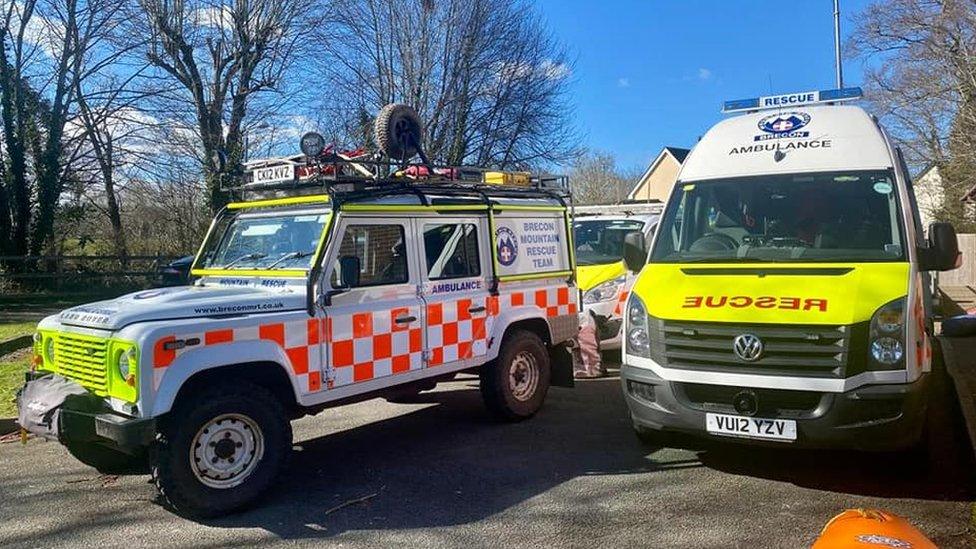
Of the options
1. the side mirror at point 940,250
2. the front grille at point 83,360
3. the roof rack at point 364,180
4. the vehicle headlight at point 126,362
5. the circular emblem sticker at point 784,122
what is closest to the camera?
the vehicle headlight at point 126,362

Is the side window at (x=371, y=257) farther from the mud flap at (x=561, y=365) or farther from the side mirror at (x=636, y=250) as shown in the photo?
the mud flap at (x=561, y=365)

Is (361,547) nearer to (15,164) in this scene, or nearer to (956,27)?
(15,164)

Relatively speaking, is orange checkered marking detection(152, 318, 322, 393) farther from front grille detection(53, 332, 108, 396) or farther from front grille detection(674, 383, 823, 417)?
front grille detection(674, 383, 823, 417)

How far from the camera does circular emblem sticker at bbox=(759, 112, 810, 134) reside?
19.7ft

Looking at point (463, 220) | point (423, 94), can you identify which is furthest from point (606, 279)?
point (423, 94)

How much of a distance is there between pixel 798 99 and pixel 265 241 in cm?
449

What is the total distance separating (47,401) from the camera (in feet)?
15.6

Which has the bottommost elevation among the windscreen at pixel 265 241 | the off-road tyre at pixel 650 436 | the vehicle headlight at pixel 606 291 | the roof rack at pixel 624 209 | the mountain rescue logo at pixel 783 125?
the off-road tyre at pixel 650 436

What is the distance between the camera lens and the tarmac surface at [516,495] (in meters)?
4.41

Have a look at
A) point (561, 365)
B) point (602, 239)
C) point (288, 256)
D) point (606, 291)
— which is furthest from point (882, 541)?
point (602, 239)

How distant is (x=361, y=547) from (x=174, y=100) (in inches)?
829

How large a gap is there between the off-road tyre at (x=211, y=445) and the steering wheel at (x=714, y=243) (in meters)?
3.20

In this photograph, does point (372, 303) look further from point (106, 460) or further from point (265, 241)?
point (106, 460)

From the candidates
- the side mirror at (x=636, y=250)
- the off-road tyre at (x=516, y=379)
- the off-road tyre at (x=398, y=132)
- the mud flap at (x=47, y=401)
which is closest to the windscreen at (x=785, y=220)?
the side mirror at (x=636, y=250)
